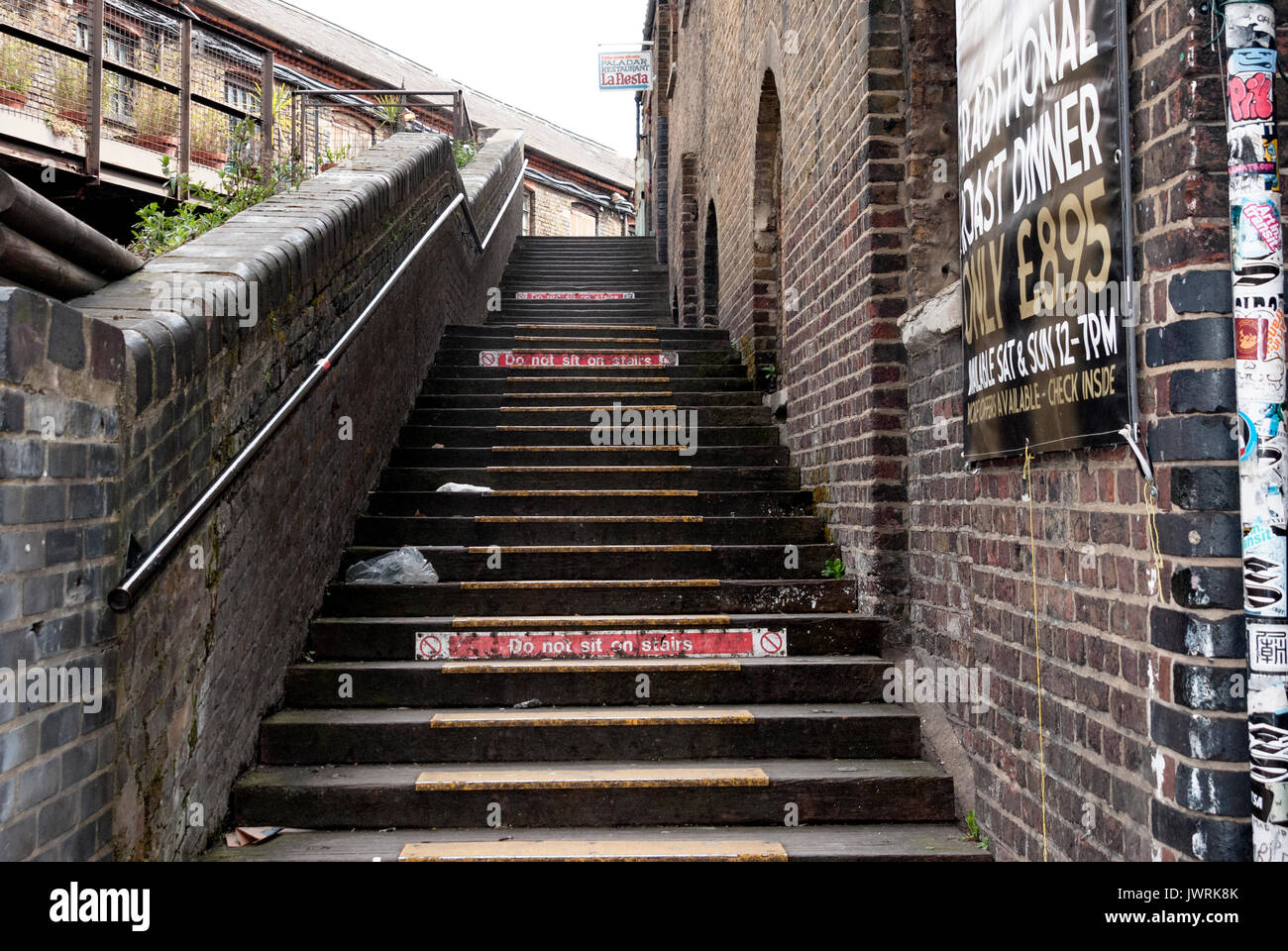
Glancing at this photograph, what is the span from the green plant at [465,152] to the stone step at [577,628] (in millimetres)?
8389

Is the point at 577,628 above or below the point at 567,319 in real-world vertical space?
below

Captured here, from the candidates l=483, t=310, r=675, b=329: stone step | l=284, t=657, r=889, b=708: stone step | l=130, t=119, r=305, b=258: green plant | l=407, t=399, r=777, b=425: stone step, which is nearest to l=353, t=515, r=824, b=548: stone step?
l=284, t=657, r=889, b=708: stone step

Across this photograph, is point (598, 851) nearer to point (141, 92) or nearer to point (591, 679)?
point (591, 679)

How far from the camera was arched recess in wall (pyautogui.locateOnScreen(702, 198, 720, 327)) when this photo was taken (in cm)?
960

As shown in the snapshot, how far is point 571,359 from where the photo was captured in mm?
A: 7551

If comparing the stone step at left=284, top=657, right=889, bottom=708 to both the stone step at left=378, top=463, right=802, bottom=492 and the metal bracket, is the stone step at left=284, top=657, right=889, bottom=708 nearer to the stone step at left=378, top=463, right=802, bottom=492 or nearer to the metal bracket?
the stone step at left=378, top=463, right=802, bottom=492

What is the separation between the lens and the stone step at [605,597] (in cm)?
439

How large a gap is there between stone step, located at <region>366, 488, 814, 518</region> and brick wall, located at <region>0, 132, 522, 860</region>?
25 cm

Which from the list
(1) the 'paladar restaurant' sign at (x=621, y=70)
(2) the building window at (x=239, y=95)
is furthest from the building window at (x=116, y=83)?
(1) the 'paladar restaurant' sign at (x=621, y=70)

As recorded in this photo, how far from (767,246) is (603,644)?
3755mm

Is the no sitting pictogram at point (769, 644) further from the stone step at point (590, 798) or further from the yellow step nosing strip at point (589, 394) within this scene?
the yellow step nosing strip at point (589, 394)

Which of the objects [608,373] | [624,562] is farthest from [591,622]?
[608,373]
